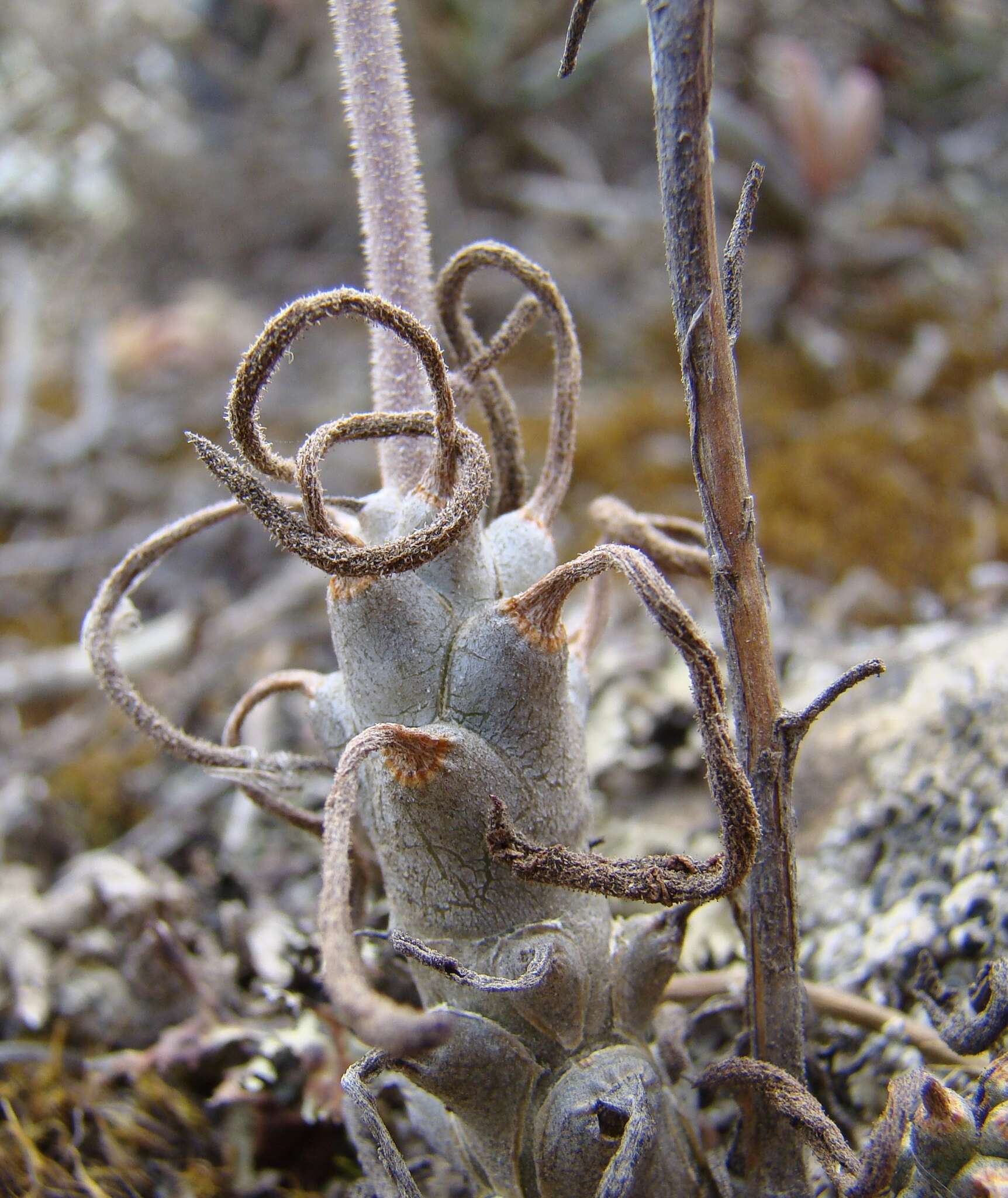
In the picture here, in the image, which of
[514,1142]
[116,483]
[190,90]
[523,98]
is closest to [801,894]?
[514,1142]

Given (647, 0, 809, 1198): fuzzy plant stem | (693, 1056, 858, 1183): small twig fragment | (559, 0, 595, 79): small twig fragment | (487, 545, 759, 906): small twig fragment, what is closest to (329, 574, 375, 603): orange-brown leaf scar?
(487, 545, 759, 906): small twig fragment

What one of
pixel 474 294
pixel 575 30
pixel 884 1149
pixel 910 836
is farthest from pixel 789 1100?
pixel 474 294

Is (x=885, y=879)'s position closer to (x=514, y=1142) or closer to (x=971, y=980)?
(x=971, y=980)

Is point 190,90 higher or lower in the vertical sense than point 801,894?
higher

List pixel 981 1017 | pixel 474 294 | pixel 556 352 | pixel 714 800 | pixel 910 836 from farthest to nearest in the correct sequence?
pixel 474 294 → pixel 910 836 → pixel 556 352 → pixel 981 1017 → pixel 714 800

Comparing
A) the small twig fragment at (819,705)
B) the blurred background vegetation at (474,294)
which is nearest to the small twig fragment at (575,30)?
the small twig fragment at (819,705)

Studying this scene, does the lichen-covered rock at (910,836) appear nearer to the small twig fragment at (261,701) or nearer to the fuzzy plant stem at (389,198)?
the small twig fragment at (261,701)

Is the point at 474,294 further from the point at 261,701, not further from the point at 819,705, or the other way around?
the point at 819,705

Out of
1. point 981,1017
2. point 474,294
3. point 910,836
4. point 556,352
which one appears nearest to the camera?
point 981,1017
